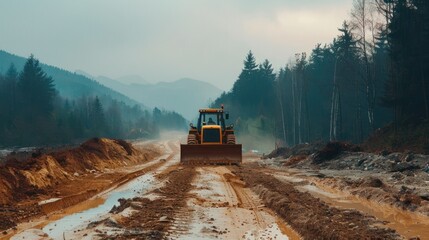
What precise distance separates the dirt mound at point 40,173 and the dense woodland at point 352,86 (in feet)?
75.2

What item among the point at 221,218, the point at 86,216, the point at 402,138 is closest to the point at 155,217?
the point at 221,218

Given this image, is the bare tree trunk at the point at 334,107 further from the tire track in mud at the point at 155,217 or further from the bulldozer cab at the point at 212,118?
the tire track in mud at the point at 155,217

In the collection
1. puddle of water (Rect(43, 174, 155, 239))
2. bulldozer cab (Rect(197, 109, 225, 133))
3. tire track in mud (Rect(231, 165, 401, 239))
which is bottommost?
puddle of water (Rect(43, 174, 155, 239))

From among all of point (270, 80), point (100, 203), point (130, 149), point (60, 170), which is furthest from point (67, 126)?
point (100, 203)

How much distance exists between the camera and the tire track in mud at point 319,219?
341 inches

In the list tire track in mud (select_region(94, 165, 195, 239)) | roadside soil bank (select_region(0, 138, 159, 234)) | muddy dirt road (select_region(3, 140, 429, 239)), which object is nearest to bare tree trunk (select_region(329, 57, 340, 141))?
roadside soil bank (select_region(0, 138, 159, 234))

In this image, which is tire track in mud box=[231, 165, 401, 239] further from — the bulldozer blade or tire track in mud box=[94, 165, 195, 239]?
the bulldozer blade

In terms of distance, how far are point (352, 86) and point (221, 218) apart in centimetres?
5208

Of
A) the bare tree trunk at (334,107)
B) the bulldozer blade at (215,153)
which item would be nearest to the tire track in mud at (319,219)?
the bulldozer blade at (215,153)

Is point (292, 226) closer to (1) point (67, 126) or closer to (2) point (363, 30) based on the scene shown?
(2) point (363, 30)

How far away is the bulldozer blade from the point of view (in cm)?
2833

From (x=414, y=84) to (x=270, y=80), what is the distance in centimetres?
6393

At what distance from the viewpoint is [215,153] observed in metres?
28.3

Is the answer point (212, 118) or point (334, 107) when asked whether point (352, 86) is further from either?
point (212, 118)
